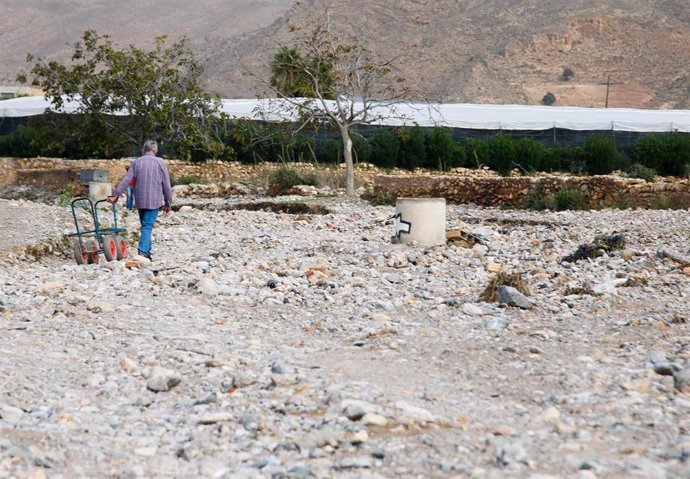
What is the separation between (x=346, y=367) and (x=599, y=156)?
22275 millimetres

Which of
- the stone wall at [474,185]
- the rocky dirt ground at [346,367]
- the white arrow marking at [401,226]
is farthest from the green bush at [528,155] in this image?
the rocky dirt ground at [346,367]

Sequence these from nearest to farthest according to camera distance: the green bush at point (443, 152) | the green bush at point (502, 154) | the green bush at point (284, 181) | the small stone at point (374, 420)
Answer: the small stone at point (374, 420) < the green bush at point (284, 181) < the green bush at point (502, 154) < the green bush at point (443, 152)

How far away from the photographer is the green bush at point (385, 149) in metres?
28.3

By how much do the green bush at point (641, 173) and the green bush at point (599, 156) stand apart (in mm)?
1375

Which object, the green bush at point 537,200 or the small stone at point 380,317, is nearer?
the small stone at point 380,317

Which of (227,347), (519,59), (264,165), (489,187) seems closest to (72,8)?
(519,59)

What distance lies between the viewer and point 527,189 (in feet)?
67.8

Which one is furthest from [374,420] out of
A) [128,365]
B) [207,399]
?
[128,365]

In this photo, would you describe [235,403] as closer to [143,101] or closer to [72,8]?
[143,101]

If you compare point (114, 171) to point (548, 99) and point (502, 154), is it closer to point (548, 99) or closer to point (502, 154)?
point (502, 154)

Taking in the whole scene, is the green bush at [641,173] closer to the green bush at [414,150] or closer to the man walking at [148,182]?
the green bush at [414,150]

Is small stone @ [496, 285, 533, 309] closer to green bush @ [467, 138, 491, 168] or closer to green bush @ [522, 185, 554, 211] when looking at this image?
green bush @ [522, 185, 554, 211]

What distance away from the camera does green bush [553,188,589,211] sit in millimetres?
19422

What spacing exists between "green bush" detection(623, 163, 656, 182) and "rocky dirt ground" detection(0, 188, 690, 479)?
1250 cm
